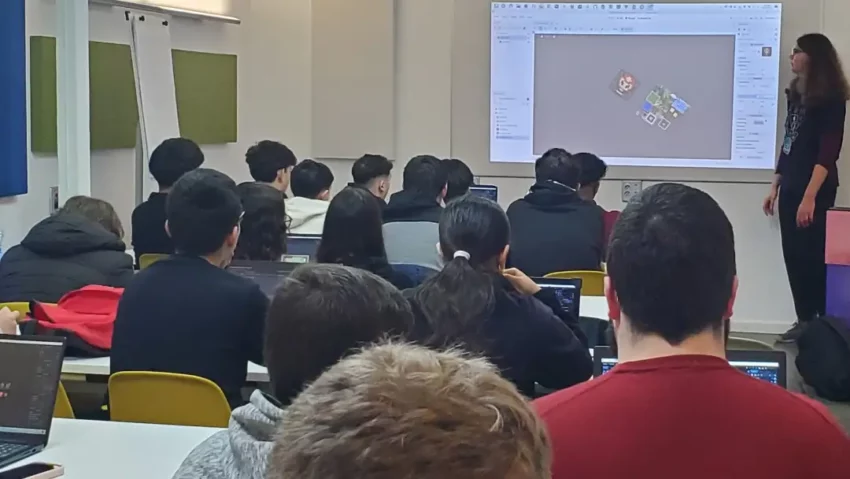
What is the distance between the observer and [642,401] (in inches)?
57.4

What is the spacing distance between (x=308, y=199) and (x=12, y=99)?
4.66ft

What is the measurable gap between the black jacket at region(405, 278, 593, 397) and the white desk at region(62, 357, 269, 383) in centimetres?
57

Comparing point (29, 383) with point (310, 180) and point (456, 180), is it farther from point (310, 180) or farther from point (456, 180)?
point (456, 180)

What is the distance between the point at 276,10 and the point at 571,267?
11.3 ft

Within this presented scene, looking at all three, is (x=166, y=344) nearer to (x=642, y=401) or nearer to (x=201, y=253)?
(x=201, y=253)

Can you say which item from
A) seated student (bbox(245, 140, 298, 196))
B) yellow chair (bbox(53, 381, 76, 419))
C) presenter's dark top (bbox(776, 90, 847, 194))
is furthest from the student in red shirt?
presenter's dark top (bbox(776, 90, 847, 194))

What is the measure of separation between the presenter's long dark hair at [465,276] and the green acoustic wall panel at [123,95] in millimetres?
3062

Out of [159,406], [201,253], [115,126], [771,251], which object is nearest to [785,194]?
[771,251]

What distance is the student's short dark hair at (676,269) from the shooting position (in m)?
1.52

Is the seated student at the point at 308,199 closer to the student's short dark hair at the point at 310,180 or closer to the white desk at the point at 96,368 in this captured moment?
the student's short dark hair at the point at 310,180

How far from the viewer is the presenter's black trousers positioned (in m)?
6.04

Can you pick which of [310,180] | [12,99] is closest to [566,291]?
[310,180]

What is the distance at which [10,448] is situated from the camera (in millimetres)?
2221

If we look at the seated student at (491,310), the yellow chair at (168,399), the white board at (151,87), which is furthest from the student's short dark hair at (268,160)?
the yellow chair at (168,399)
